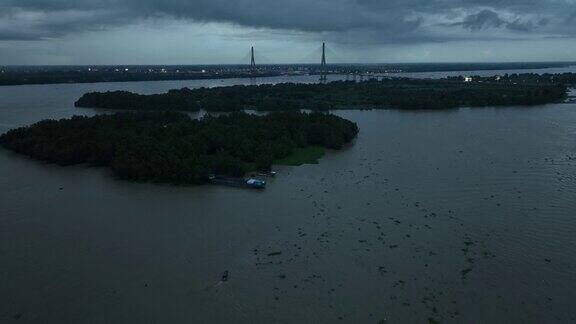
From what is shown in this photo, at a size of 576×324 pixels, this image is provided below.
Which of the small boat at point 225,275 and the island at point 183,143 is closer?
the small boat at point 225,275

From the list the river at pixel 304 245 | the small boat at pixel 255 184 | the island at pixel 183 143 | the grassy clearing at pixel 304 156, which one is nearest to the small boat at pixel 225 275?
the river at pixel 304 245

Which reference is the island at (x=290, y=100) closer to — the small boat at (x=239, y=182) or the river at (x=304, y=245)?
the river at (x=304, y=245)

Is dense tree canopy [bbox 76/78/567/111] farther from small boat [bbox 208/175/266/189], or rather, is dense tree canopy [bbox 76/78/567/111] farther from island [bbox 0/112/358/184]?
small boat [bbox 208/175/266/189]

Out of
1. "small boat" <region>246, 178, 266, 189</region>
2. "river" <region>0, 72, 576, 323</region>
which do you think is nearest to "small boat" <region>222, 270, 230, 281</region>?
"river" <region>0, 72, 576, 323</region>

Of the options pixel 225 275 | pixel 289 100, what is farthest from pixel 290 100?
pixel 225 275

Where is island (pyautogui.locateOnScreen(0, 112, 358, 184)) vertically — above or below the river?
above

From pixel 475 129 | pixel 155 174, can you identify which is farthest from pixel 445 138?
pixel 155 174

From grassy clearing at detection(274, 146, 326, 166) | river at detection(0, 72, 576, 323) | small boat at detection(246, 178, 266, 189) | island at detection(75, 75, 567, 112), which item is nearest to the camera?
river at detection(0, 72, 576, 323)

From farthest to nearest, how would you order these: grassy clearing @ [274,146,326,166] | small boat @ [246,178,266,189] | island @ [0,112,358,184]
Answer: grassy clearing @ [274,146,326,166]
island @ [0,112,358,184]
small boat @ [246,178,266,189]

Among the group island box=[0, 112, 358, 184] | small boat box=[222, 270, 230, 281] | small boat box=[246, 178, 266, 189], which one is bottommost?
small boat box=[222, 270, 230, 281]
